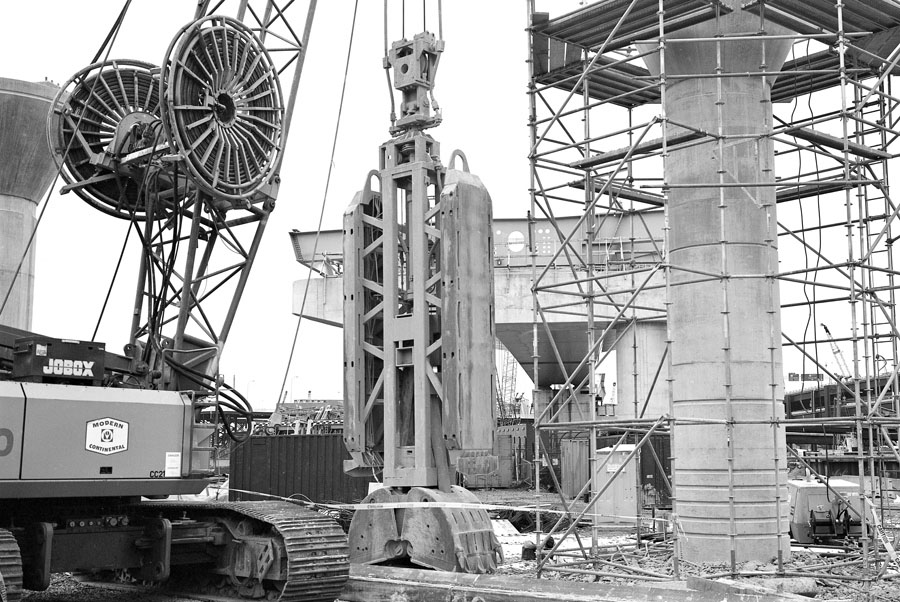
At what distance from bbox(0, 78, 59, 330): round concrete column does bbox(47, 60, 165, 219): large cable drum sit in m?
16.2

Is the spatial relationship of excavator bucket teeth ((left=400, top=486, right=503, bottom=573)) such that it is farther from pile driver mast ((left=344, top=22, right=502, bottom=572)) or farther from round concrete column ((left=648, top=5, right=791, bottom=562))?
round concrete column ((left=648, top=5, right=791, bottom=562))

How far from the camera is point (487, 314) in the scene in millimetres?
12320

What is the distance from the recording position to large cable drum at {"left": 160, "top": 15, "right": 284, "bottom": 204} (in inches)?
626

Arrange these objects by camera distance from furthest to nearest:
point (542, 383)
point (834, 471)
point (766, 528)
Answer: point (542, 383) < point (834, 471) < point (766, 528)

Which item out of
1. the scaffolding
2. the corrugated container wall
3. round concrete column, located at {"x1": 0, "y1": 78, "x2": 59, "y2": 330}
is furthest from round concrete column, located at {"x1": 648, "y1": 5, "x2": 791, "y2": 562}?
round concrete column, located at {"x1": 0, "y1": 78, "x2": 59, "y2": 330}

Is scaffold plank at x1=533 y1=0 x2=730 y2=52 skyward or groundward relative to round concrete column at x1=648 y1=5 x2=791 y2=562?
skyward

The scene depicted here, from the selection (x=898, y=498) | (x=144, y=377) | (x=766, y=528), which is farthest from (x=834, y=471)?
(x=144, y=377)

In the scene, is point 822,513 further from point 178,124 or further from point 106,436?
point 106,436

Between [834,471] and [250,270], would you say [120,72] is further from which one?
[834,471]

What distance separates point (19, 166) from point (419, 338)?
25.6 m

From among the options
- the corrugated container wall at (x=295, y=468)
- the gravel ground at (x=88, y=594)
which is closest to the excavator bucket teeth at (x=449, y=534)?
the gravel ground at (x=88, y=594)

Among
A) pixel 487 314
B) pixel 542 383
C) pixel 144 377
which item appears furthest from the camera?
pixel 542 383

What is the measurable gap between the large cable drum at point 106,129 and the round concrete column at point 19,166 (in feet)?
53.0

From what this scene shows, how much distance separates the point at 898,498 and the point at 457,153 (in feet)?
72.0
